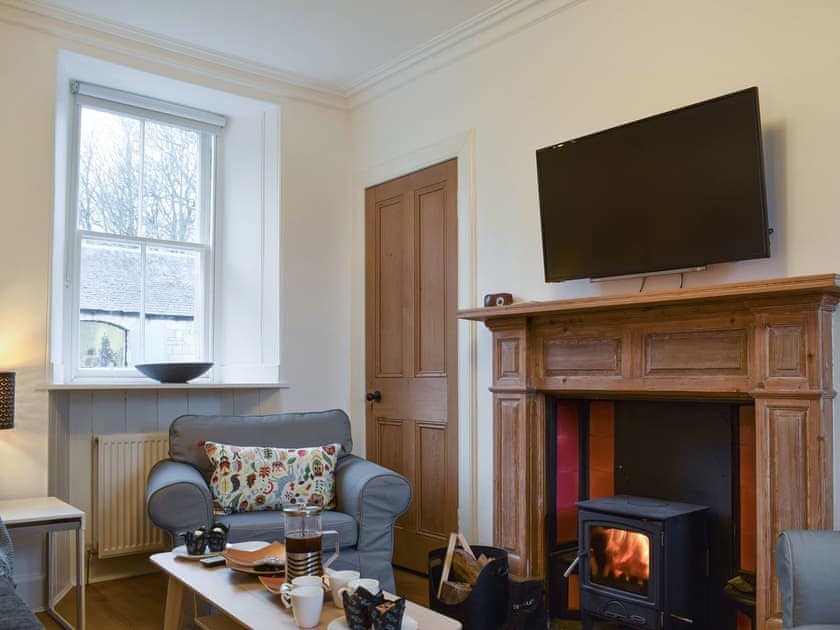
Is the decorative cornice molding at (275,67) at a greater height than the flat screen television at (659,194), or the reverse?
the decorative cornice molding at (275,67)

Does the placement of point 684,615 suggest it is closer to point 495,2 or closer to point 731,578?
point 731,578

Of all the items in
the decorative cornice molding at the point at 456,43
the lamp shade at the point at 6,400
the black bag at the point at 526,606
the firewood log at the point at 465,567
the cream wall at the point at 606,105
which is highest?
the decorative cornice molding at the point at 456,43

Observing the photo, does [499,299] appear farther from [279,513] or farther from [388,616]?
[388,616]

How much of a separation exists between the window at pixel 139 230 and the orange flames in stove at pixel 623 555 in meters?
2.60

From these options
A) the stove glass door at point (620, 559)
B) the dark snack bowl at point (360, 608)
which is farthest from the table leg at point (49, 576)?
the stove glass door at point (620, 559)

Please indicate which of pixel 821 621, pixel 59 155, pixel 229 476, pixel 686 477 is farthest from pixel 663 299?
pixel 59 155

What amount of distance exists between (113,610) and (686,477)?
96.8 inches

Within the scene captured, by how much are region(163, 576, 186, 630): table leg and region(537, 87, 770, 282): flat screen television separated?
71.3 inches

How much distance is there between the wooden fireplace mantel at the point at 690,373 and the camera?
2340 millimetres

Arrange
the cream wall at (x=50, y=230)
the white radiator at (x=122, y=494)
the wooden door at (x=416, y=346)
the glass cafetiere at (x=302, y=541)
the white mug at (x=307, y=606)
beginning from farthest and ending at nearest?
the wooden door at (x=416, y=346), the white radiator at (x=122, y=494), the cream wall at (x=50, y=230), the glass cafetiere at (x=302, y=541), the white mug at (x=307, y=606)

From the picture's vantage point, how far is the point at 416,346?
13.4ft

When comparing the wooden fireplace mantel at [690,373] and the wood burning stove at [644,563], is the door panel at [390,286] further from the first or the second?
the wood burning stove at [644,563]

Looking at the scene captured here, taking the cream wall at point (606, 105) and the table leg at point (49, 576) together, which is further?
the table leg at point (49, 576)

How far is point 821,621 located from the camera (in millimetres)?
1920
